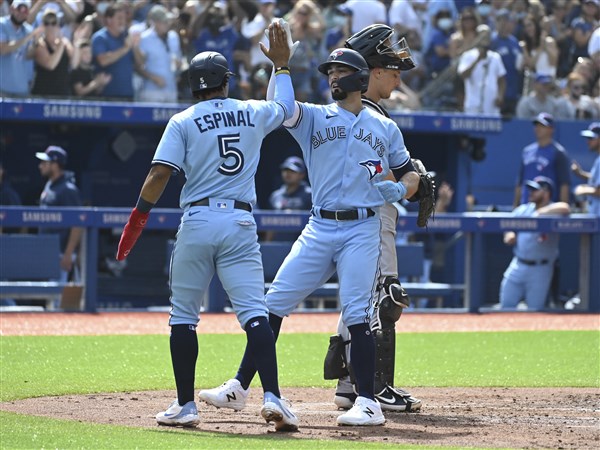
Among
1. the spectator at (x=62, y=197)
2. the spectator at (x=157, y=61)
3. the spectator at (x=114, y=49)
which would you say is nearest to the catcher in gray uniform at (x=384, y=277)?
the spectator at (x=62, y=197)

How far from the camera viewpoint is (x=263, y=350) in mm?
5844

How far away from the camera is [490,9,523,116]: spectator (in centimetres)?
1608

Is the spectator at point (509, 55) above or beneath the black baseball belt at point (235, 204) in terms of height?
above

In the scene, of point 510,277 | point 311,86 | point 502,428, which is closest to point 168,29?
point 311,86

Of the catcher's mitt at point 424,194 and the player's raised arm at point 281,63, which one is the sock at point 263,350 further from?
the catcher's mitt at point 424,194

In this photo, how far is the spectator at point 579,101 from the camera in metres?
16.5

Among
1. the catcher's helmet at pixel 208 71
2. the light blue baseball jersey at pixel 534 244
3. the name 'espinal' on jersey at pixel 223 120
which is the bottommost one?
the light blue baseball jersey at pixel 534 244

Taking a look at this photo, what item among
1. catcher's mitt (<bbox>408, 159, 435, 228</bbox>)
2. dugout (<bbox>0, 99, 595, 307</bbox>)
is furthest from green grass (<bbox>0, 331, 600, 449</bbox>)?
dugout (<bbox>0, 99, 595, 307</bbox>)

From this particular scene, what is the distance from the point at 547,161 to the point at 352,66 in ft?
27.5

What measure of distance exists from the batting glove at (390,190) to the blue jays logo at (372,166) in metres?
0.07

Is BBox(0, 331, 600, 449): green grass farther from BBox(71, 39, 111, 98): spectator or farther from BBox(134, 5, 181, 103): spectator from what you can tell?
BBox(134, 5, 181, 103): spectator

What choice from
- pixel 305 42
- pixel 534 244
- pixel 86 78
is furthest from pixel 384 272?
pixel 305 42

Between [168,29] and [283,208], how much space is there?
253 centimetres

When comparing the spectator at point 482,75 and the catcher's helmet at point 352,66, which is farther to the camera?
the spectator at point 482,75
